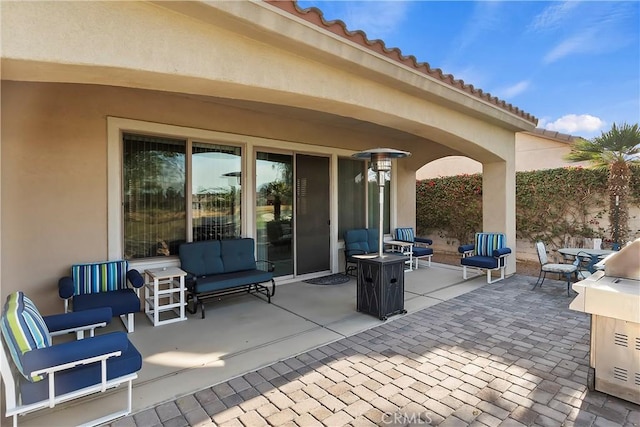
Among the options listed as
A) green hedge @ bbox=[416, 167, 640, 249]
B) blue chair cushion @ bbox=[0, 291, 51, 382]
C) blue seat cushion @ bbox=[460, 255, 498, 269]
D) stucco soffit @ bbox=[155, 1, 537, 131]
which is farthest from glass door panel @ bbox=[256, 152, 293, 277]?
green hedge @ bbox=[416, 167, 640, 249]

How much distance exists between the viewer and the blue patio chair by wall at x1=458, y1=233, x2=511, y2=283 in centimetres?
632

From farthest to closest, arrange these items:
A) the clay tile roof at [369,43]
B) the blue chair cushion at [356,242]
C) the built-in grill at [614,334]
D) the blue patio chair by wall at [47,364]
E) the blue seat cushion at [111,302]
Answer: the blue chair cushion at [356,242], the blue seat cushion at [111,302], the clay tile roof at [369,43], the built-in grill at [614,334], the blue patio chair by wall at [47,364]

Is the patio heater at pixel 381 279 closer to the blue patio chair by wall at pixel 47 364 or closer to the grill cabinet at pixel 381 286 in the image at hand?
the grill cabinet at pixel 381 286

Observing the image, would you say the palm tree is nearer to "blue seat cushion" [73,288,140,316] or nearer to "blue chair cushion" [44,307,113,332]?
"blue seat cushion" [73,288,140,316]

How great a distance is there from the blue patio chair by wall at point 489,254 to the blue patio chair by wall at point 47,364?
6094 mm

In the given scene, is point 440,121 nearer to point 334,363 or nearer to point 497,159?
point 497,159

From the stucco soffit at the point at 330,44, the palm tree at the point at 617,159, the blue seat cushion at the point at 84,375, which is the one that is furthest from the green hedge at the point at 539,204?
the blue seat cushion at the point at 84,375

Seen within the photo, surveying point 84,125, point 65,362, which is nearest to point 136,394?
point 65,362

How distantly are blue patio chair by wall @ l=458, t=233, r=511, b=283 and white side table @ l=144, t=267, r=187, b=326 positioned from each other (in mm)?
5458

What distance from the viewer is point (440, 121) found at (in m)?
5.22

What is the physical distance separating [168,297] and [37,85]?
3296 mm

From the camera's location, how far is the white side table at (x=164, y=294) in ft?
14.1

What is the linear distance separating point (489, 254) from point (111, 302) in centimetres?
683

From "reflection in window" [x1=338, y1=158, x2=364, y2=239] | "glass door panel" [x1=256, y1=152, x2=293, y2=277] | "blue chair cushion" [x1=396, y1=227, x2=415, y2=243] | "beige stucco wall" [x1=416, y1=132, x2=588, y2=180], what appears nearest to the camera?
"glass door panel" [x1=256, y1=152, x2=293, y2=277]
